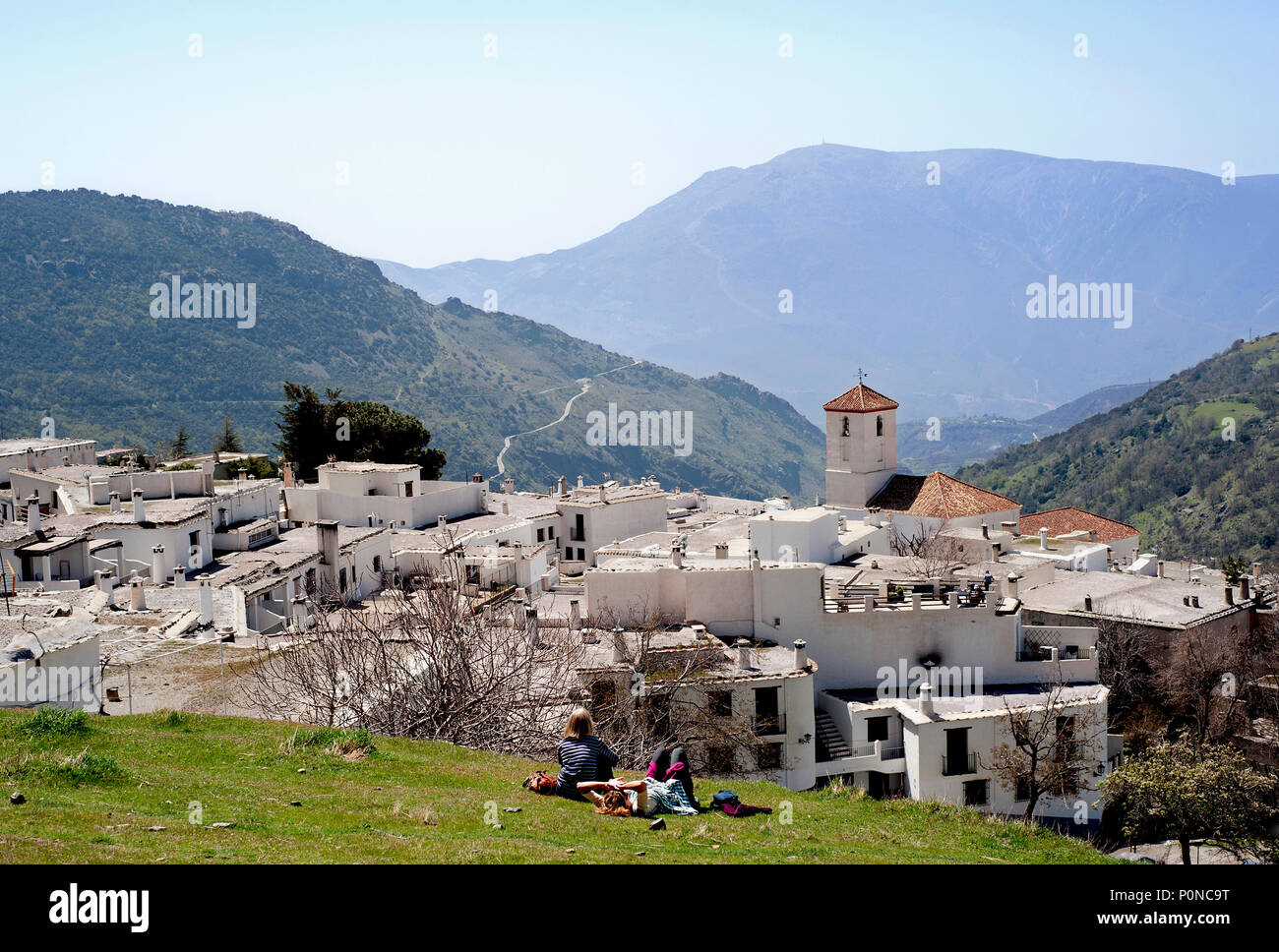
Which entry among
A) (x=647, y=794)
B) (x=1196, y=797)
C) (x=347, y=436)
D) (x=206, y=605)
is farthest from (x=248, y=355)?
(x=647, y=794)

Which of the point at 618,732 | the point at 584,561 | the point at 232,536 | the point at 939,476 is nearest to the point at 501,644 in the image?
the point at 618,732

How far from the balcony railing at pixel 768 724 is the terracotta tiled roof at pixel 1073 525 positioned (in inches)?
1414

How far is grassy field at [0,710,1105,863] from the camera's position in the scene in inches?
406

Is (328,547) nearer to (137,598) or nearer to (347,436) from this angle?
(137,598)

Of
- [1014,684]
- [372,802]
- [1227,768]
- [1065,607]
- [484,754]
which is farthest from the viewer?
[1065,607]

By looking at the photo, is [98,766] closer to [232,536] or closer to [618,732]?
[618,732]

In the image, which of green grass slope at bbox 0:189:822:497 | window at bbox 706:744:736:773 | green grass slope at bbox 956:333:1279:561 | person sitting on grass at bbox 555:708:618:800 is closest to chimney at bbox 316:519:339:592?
window at bbox 706:744:736:773

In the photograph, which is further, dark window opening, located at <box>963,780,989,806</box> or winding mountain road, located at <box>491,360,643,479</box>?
winding mountain road, located at <box>491,360,643,479</box>

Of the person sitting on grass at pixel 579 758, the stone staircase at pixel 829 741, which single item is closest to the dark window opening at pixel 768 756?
the stone staircase at pixel 829 741

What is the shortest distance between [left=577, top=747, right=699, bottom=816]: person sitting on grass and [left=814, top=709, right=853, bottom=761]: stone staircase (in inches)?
596

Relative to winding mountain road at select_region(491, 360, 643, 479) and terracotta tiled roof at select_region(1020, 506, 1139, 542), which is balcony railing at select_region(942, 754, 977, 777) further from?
winding mountain road at select_region(491, 360, 643, 479)

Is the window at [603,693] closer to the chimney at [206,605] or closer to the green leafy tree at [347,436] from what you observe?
the chimney at [206,605]

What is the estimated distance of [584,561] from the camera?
5172cm

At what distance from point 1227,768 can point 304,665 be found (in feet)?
60.4
